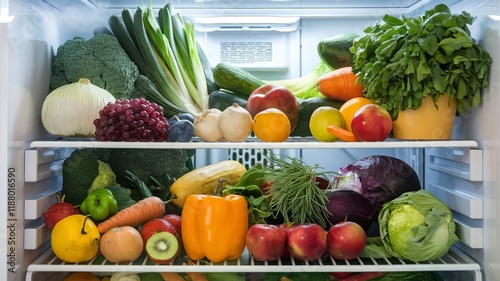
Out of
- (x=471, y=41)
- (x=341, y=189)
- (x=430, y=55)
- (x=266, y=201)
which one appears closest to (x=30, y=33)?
(x=266, y=201)

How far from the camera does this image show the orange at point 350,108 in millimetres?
1735

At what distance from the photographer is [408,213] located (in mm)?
1633

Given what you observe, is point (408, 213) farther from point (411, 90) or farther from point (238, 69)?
point (238, 69)

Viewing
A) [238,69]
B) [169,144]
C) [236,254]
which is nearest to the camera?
[169,144]

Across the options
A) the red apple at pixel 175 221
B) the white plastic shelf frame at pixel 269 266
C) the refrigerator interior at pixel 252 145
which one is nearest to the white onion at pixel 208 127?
the refrigerator interior at pixel 252 145

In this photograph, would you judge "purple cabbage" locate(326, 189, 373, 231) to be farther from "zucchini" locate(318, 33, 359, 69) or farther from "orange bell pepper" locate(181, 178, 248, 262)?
"zucchini" locate(318, 33, 359, 69)

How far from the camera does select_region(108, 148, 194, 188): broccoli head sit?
1932mm

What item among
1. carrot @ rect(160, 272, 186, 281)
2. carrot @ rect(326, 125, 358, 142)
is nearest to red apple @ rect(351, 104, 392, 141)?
carrot @ rect(326, 125, 358, 142)

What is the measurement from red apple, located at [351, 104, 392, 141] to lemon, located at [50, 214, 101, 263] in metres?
→ 0.86

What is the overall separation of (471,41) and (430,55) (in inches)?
4.8

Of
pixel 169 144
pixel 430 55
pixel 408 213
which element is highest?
pixel 430 55

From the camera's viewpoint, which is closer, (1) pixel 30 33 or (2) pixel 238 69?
(1) pixel 30 33

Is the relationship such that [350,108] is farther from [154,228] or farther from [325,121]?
[154,228]

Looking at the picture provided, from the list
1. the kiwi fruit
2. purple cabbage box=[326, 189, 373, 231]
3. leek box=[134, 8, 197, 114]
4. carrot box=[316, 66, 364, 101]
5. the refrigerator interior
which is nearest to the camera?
the refrigerator interior
